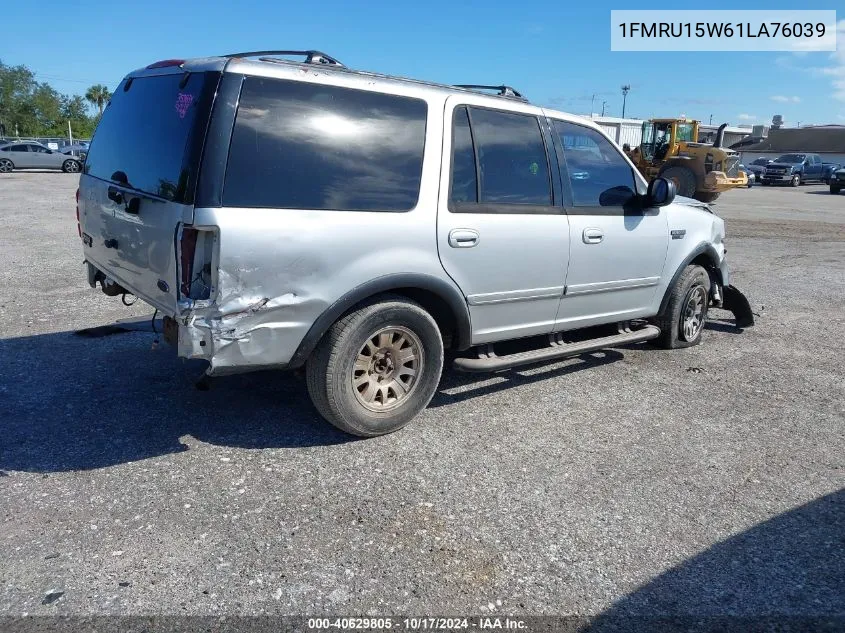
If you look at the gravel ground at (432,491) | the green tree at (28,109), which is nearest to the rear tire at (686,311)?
the gravel ground at (432,491)

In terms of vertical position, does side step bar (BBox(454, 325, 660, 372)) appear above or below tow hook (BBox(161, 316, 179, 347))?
below

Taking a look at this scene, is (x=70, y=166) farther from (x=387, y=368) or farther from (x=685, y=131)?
(x=387, y=368)

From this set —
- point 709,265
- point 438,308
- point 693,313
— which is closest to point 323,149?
point 438,308

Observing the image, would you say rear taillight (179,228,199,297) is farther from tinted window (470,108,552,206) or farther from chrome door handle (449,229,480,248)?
tinted window (470,108,552,206)

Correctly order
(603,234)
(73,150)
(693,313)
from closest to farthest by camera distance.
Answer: (603,234) → (693,313) → (73,150)

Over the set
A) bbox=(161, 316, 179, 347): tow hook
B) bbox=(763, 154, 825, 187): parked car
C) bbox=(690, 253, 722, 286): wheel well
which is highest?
bbox=(763, 154, 825, 187): parked car

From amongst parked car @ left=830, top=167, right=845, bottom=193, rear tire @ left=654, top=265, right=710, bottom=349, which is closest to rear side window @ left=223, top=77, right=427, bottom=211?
rear tire @ left=654, top=265, right=710, bottom=349

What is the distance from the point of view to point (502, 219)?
14.3 feet

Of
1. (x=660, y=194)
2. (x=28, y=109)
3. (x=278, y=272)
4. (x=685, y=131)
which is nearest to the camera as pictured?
(x=278, y=272)

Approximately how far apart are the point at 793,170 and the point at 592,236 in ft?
130

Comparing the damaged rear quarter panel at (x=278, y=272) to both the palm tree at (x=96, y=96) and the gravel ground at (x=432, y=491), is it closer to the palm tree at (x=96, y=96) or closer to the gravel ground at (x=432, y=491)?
the gravel ground at (x=432, y=491)

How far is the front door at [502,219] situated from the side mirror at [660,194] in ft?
3.28

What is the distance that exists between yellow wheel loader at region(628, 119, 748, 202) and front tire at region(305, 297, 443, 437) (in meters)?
19.8

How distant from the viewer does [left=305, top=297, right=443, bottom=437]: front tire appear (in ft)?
12.6
